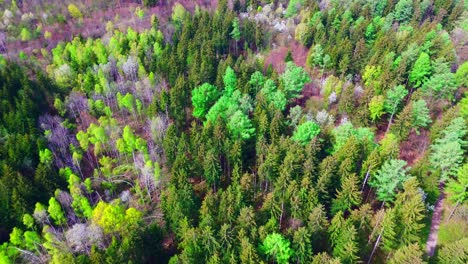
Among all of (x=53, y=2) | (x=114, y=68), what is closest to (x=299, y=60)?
(x=114, y=68)

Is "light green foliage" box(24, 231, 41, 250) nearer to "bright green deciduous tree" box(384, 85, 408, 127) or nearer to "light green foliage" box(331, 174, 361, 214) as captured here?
"light green foliage" box(331, 174, 361, 214)

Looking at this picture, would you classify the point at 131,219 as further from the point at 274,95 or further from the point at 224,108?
the point at 274,95

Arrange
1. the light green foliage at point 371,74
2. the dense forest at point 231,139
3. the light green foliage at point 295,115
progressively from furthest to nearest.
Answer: the light green foliage at point 371,74 < the light green foliage at point 295,115 < the dense forest at point 231,139

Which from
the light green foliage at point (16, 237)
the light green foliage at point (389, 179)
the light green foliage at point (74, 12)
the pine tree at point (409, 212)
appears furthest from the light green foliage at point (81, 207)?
the light green foliage at point (74, 12)

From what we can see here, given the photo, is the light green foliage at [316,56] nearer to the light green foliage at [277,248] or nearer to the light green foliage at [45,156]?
the light green foliage at [277,248]

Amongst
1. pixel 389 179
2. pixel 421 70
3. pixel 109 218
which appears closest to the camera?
pixel 109 218

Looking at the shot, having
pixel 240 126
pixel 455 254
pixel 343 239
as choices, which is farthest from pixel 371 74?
pixel 343 239

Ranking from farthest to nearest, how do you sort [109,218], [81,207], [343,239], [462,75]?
1. [462,75]
2. [81,207]
3. [109,218]
4. [343,239]
